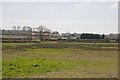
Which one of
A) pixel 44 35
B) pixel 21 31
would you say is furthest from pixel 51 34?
pixel 21 31

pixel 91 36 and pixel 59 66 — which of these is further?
pixel 91 36

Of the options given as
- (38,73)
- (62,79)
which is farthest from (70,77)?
(38,73)

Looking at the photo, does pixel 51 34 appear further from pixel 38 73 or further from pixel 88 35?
pixel 38 73

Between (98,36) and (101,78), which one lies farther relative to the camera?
(98,36)

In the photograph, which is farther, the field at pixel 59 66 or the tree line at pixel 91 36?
the tree line at pixel 91 36

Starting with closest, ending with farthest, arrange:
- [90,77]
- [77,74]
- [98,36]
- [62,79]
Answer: [62,79] < [90,77] < [77,74] < [98,36]

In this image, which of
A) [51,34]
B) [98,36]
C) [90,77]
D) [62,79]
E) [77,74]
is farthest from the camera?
[51,34]

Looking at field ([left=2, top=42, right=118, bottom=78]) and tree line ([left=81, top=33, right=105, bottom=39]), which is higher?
tree line ([left=81, top=33, right=105, bottom=39])

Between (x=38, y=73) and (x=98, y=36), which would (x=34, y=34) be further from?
(x=38, y=73)

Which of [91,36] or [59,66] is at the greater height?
[91,36]

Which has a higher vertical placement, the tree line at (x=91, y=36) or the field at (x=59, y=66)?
the tree line at (x=91, y=36)

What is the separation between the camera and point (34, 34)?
3824 inches

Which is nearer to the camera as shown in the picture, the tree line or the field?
the field

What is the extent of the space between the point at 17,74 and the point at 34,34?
83.0m
